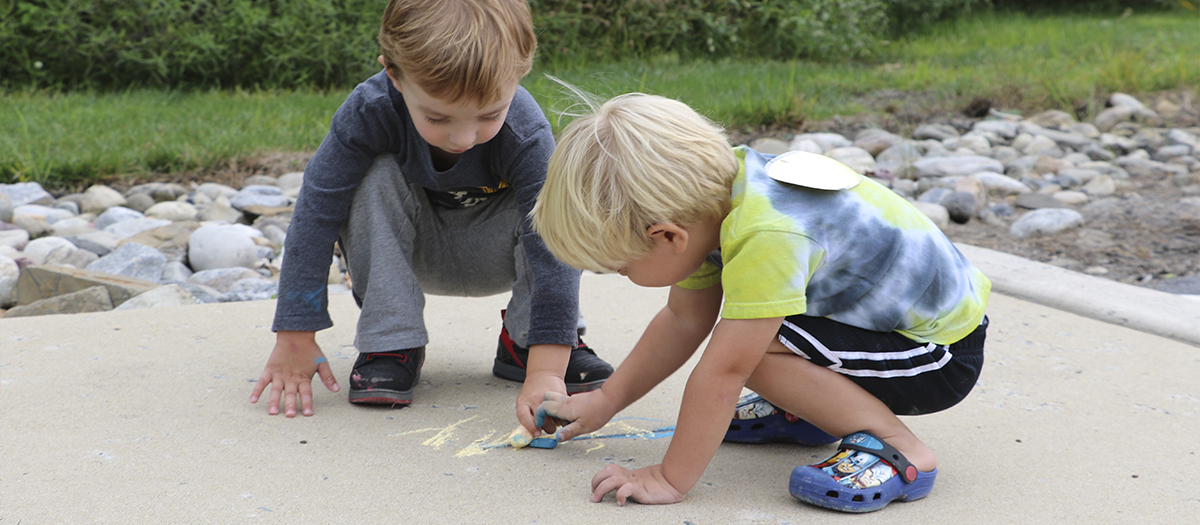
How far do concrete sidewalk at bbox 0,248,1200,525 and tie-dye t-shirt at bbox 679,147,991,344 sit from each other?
318 millimetres

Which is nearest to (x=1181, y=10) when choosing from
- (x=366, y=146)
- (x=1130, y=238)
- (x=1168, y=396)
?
(x=1130, y=238)

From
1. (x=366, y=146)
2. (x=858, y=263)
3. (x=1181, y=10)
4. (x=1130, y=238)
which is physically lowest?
(x=1181, y=10)

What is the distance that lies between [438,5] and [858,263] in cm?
90

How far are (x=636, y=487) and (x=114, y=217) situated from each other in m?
3.01

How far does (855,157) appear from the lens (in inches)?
187

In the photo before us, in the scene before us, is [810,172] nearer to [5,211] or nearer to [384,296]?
[384,296]

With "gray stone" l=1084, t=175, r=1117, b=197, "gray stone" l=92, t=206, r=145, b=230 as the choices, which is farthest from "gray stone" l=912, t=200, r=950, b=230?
"gray stone" l=92, t=206, r=145, b=230

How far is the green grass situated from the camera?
14.1ft

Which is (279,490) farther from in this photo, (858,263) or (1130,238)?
(1130,238)

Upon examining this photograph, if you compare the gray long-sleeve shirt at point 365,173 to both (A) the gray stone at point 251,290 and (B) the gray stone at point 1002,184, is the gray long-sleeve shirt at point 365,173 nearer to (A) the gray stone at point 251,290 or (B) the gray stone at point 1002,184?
(A) the gray stone at point 251,290

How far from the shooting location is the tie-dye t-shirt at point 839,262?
140 centimetres

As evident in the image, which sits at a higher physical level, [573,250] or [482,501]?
[573,250]

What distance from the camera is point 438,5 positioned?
1.74 meters

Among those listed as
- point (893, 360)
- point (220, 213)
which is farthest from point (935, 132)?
point (893, 360)
